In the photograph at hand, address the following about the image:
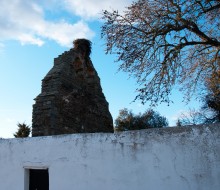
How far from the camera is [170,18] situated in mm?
9203

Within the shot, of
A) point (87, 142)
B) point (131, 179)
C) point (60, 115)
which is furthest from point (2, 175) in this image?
point (60, 115)

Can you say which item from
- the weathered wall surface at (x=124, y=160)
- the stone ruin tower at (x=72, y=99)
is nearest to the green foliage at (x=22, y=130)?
the stone ruin tower at (x=72, y=99)

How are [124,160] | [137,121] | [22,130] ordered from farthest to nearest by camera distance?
[137,121] → [22,130] → [124,160]

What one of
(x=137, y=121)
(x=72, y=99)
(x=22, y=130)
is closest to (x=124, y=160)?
(x=72, y=99)

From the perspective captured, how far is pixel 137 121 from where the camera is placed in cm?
3117

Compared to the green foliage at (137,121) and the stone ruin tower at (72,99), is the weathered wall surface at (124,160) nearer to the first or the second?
the stone ruin tower at (72,99)

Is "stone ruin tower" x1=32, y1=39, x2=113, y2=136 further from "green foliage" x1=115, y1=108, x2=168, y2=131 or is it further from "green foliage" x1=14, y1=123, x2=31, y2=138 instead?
"green foliage" x1=115, y1=108, x2=168, y2=131

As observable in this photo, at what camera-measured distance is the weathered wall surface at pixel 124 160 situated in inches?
197

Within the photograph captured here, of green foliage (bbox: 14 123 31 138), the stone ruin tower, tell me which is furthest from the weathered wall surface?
green foliage (bbox: 14 123 31 138)

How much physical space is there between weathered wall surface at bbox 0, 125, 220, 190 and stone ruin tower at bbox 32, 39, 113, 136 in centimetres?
569

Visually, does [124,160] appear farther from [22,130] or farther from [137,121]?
[137,121]

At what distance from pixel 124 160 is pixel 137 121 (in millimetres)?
25663

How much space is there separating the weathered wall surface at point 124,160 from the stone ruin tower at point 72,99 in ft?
18.7

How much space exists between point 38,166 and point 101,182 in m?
1.60
